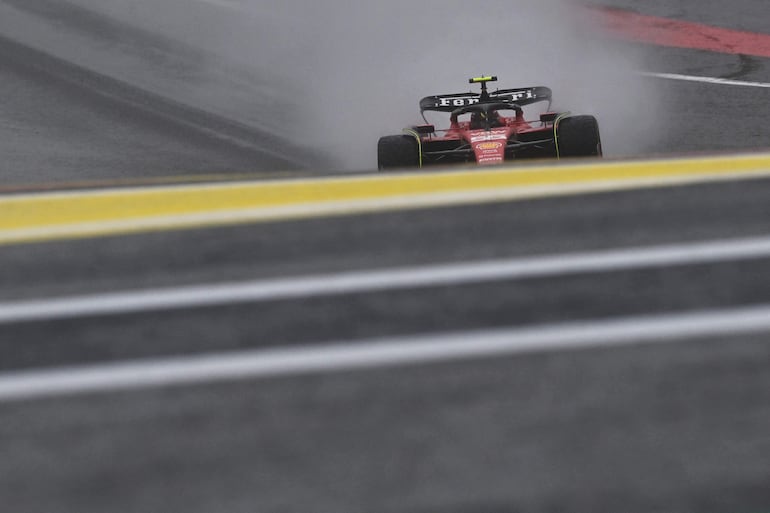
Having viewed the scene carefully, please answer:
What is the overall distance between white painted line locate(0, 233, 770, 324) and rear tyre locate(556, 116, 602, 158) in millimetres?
4944

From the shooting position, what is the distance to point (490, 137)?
8.45m

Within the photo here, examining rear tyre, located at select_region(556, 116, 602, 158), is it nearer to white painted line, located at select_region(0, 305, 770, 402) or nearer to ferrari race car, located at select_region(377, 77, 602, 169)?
ferrari race car, located at select_region(377, 77, 602, 169)

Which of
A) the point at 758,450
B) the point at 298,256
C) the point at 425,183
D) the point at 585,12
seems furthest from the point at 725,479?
the point at 585,12

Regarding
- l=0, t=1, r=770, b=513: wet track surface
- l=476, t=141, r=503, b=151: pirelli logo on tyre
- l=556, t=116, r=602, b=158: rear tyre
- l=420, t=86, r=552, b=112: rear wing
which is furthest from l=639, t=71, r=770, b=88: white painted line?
l=0, t=1, r=770, b=513: wet track surface

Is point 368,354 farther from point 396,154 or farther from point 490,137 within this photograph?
point 490,137

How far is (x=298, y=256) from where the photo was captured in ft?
11.5

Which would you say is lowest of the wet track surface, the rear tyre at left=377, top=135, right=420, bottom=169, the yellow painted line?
the rear tyre at left=377, top=135, right=420, bottom=169

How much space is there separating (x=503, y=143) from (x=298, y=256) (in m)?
5.11

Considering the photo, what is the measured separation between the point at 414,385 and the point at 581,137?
19.8ft

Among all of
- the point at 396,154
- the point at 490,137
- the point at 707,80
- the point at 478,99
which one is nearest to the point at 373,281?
the point at 396,154

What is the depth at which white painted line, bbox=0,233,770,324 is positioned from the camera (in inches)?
123

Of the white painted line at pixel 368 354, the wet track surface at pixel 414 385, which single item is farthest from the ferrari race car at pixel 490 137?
the white painted line at pixel 368 354

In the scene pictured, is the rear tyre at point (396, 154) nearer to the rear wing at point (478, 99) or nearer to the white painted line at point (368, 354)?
the rear wing at point (478, 99)

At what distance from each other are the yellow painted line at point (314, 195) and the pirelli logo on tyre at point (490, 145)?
3.57 m
